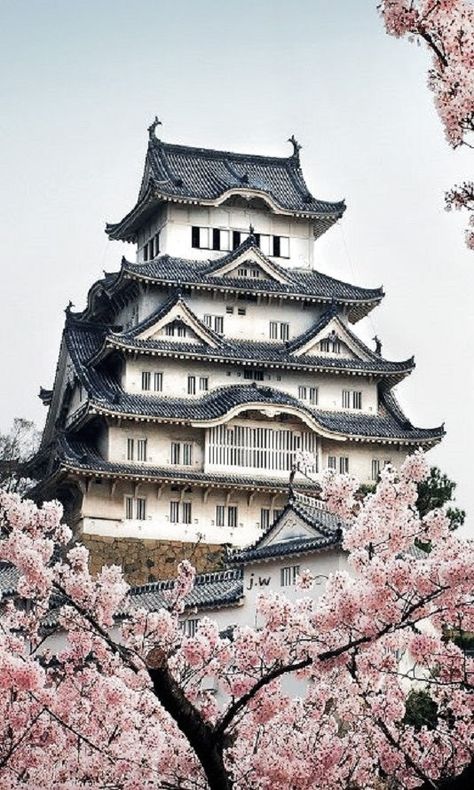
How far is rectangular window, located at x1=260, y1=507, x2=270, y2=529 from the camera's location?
178 ft

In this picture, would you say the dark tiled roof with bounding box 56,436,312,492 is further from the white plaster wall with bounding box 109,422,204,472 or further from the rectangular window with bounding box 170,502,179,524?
the rectangular window with bounding box 170,502,179,524

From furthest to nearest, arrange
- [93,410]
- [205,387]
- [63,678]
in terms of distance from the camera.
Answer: [205,387]
[93,410]
[63,678]

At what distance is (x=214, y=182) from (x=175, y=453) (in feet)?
40.9

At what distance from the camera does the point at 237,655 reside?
1236 centimetres

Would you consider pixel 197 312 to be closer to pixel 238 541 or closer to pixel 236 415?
pixel 236 415

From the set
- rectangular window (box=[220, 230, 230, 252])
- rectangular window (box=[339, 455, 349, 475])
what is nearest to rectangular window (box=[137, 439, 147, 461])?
rectangular window (box=[339, 455, 349, 475])

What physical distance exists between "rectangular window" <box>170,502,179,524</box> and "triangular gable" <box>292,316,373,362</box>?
305 inches

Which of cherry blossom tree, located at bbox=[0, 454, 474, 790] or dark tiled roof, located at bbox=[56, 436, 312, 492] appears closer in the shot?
cherry blossom tree, located at bbox=[0, 454, 474, 790]

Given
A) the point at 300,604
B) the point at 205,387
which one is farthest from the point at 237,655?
the point at 205,387

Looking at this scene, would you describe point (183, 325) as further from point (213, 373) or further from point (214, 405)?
point (214, 405)

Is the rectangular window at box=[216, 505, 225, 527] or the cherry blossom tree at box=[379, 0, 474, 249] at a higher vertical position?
the rectangular window at box=[216, 505, 225, 527]

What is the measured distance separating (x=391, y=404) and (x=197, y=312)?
8.59m

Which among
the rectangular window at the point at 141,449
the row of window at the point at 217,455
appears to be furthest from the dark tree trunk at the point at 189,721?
the rectangular window at the point at 141,449

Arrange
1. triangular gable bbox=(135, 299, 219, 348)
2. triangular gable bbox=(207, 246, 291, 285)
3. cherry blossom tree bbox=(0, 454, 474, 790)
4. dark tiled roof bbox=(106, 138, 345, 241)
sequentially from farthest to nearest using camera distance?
dark tiled roof bbox=(106, 138, 345, 241), triangular gable bbox=(207, 246, 291, 285), triangular gable bbox=(135, 299, 219, 348), cherry blossom tree bbox=(0, 454, 474, 790)
